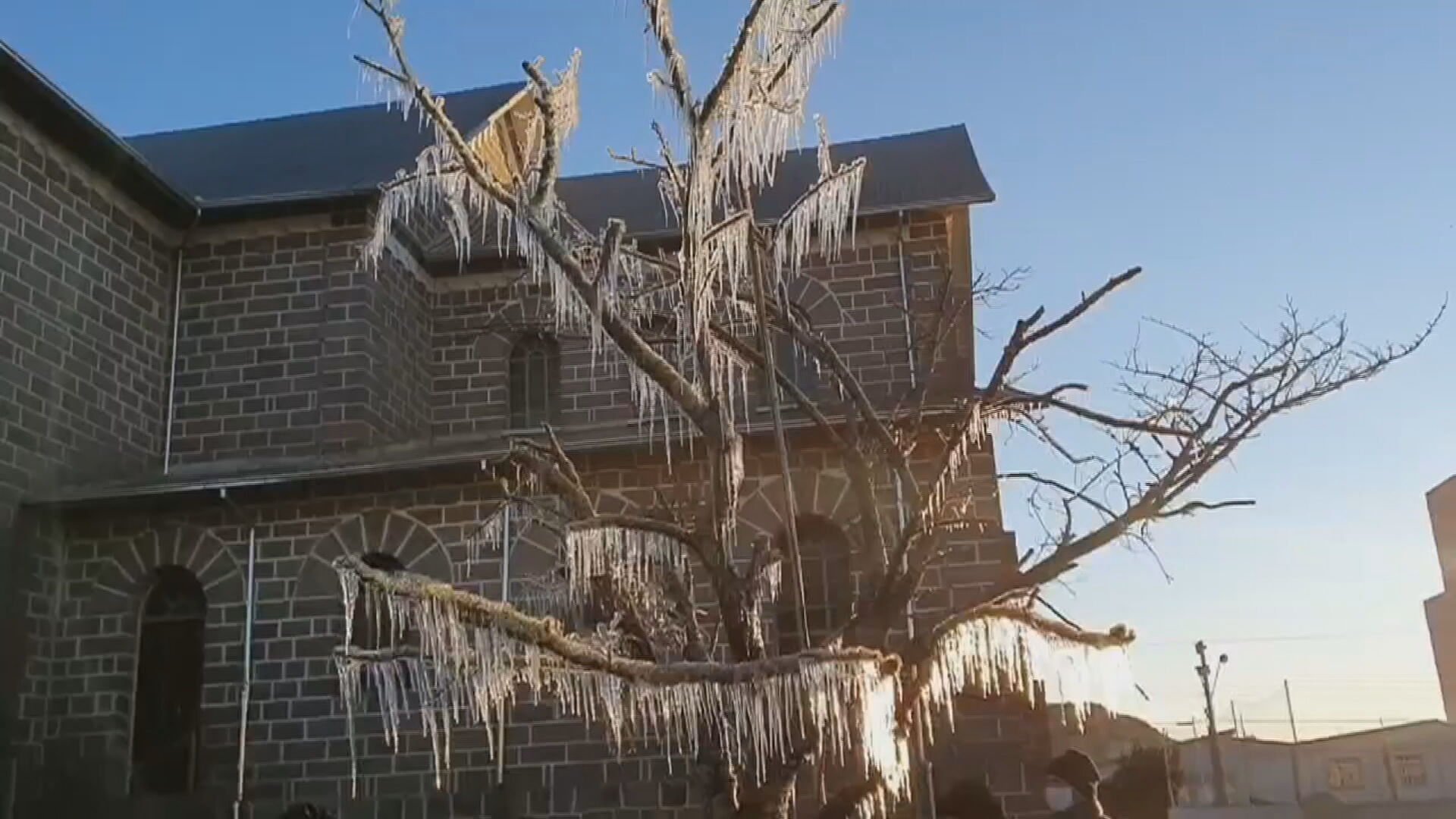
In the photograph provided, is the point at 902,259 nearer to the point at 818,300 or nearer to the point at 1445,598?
the point at 818,300

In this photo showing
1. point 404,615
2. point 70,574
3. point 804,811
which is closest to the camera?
point 404,615

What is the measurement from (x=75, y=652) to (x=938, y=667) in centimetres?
783

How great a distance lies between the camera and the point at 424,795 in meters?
11.7

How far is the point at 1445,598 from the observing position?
130ft

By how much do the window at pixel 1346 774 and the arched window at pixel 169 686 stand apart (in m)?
28.1

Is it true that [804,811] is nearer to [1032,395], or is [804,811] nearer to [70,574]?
[1032,395]

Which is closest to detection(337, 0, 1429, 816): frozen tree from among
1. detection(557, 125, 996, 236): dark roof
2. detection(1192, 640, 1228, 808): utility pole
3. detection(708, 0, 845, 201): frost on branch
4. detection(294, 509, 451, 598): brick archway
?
detection(708, 0, 845, 201): frost on branch

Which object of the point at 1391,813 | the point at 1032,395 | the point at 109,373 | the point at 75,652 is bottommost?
the point at 1391,813

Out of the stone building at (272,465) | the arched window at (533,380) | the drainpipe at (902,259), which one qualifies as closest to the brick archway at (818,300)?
the stone building at (272,465)

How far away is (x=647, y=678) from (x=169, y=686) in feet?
22.6

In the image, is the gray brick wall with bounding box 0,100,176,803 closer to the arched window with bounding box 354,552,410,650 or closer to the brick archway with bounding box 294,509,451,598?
the brick archway with bounding box 294,509,451,598

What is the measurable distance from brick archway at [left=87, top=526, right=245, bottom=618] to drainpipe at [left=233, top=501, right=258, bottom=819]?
18 centimetres

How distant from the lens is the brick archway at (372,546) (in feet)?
40.6

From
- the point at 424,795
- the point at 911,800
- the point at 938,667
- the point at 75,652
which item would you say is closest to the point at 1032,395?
the point at 938,667
